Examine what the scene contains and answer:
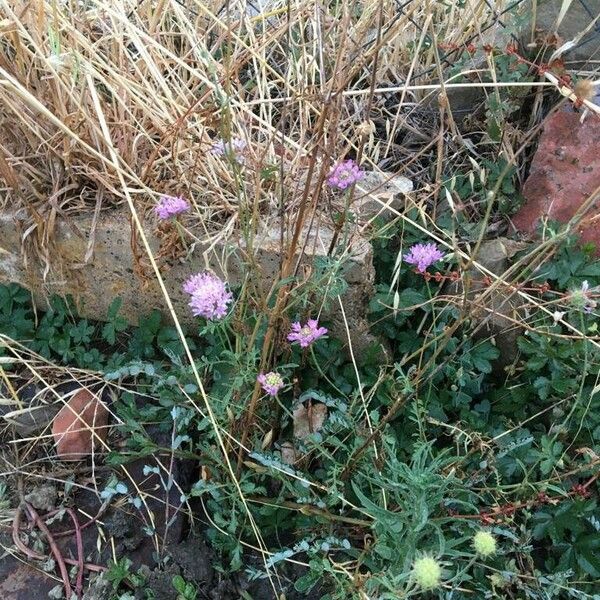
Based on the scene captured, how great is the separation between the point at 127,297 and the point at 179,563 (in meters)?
0.77

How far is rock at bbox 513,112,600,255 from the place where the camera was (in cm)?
206

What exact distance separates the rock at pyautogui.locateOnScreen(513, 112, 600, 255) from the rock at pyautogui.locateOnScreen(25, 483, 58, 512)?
1.49m

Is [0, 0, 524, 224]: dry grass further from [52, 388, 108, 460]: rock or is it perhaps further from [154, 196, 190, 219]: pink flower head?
[52, 388, 108, 460]: rock

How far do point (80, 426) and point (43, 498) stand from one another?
0.69 feet

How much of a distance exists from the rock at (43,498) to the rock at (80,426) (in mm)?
99

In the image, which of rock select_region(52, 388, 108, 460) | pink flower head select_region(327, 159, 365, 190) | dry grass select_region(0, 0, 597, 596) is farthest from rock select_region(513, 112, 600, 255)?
rock select_region(52, 388, 108, 460)

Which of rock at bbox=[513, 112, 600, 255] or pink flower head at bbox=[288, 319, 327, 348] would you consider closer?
pink flower head at bbox=[288, 319, 327, 348]

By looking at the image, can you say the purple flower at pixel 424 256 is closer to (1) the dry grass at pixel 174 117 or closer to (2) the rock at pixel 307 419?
(1) the dry grass at pixel 174 117

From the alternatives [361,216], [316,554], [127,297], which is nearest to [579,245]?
[361,216]

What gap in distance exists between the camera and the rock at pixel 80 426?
2035 mm

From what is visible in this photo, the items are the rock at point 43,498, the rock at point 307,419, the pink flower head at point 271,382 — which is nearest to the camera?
the pink flower head at point 271,382

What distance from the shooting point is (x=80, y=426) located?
2059 millimetres

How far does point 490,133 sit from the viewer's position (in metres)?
2.13

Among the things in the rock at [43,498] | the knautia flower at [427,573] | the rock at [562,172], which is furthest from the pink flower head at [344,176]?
the rock at [43,498]
